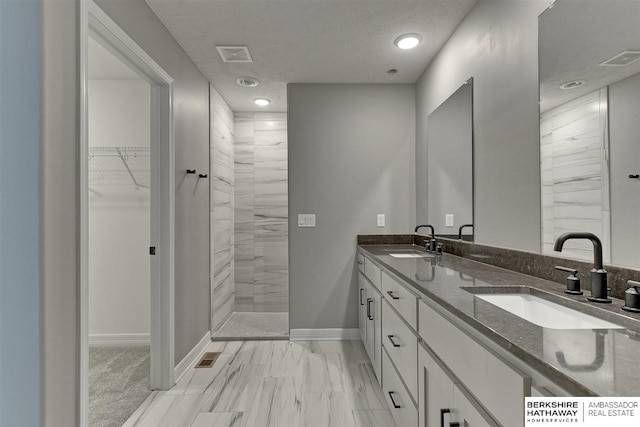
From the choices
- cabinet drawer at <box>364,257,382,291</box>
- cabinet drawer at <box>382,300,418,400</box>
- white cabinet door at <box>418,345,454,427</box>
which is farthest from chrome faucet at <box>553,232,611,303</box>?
cabinet drawer at <box>364,257,382,291</box>

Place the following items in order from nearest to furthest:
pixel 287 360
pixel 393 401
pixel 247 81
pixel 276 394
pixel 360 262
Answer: pixel 393 401 < pixel 276 394 < pixel 287 360 < pixel 360 262 < pixel 247 81

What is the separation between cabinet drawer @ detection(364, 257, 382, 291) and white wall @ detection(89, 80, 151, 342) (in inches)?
79.9

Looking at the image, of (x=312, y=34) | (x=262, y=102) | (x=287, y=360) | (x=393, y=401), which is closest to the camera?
(x=393, y=401)

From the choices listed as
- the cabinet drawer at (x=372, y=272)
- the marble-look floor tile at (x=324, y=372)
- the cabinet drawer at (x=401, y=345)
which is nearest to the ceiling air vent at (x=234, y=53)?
the cabinet drawer at (x=372, y=272)

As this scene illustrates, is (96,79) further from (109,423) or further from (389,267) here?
(389,267)

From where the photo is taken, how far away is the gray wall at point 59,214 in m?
1.34

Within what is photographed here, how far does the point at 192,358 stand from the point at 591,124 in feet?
9.49

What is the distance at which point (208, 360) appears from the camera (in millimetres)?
2857

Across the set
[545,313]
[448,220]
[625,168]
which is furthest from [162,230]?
[625,168]

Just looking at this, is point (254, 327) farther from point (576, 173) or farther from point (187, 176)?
point (576, 173)

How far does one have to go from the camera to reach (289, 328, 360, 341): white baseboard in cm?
330

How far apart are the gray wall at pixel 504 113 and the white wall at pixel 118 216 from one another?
2784 millimetres

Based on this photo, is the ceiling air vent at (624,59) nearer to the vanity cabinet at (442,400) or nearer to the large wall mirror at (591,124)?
the large wall mirror at (591,124)

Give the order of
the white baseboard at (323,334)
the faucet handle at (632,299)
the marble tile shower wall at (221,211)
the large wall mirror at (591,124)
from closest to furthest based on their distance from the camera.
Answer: the faucet handle at (632,299), the large wall mirror at (591,124), the white baseboard at (323,334), the marble tile shower wall at (221,211)
